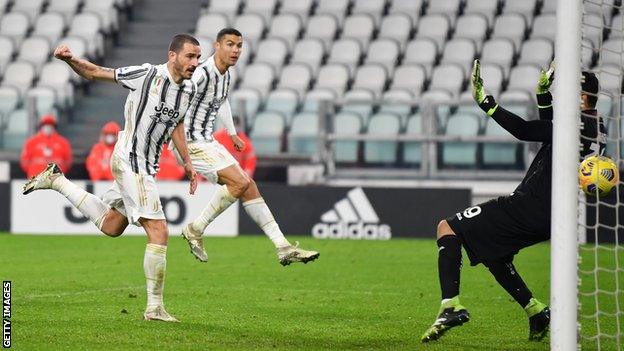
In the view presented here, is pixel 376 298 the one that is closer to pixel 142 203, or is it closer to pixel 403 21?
pixel 142 203

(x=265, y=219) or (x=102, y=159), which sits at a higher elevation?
(x=265, y=219)

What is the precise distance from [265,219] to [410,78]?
11.9 metres

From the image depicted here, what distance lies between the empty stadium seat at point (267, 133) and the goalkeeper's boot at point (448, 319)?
12.2 m

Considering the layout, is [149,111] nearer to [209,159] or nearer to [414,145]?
[209,159]

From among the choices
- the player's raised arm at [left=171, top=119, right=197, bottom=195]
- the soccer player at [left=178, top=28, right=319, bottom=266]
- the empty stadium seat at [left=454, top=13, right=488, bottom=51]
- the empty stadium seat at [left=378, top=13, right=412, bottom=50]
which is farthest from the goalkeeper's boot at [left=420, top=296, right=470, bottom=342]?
the empty stadium seat at [left=378, top=13, right=412, bottom=50]

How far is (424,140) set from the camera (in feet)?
63.8

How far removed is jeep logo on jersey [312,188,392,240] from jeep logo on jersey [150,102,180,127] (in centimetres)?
965

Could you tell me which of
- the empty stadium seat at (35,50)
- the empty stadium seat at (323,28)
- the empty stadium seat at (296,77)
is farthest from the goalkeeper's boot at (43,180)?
the empty stadium seat at (35,50)

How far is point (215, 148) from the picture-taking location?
443 inches

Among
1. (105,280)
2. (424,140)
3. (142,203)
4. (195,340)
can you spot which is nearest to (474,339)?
(195,340)

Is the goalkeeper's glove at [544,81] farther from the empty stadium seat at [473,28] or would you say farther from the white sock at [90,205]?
the empty stadium seat at [473,28]

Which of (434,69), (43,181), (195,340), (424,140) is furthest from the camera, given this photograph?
(434,69)

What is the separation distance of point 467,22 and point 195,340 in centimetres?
1613

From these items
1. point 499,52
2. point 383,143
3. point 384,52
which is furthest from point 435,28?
point 383,143
